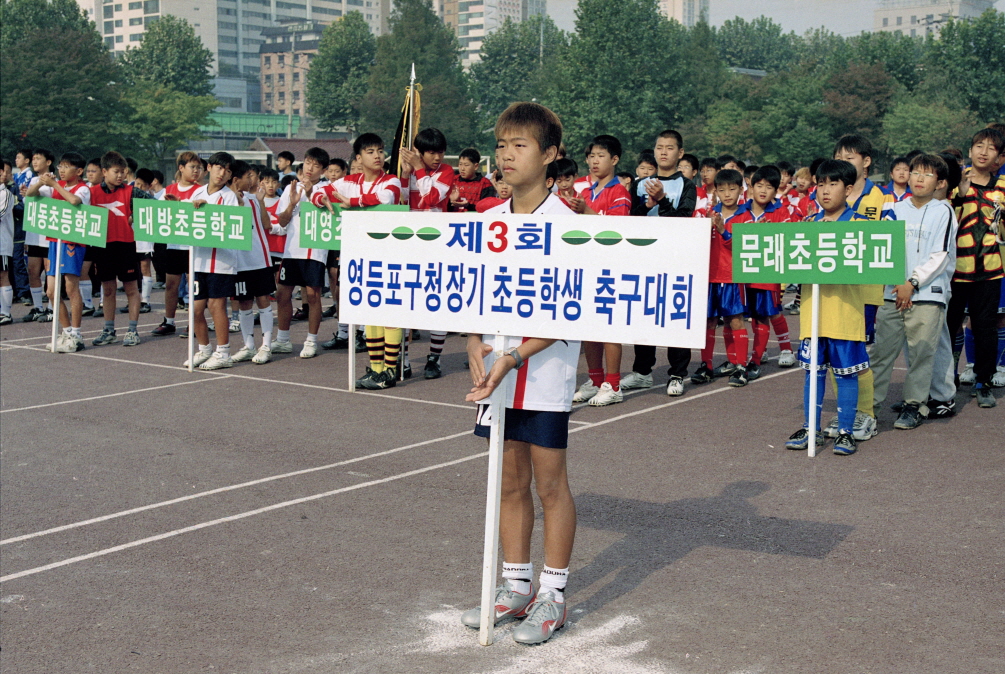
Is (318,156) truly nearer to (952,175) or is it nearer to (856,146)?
(856,146)

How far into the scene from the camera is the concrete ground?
435cm

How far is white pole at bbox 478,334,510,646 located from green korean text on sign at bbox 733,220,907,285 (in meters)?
3.72

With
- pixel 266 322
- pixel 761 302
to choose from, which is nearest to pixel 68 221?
pixel 266 322

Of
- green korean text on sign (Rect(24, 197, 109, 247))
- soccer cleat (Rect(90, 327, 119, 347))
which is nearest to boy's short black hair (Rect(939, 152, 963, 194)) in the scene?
green korean text on sign (Rect(24, 197, 109, 247))

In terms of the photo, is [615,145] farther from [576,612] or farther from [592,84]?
[592,84]

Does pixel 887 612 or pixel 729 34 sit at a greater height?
pixel 729 34

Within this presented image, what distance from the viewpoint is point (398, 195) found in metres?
10.4


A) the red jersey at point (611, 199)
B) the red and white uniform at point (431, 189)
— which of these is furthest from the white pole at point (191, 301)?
the red jersey at point (611, 199)

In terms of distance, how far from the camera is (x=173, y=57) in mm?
121875

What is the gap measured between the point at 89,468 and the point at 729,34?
162820 mm

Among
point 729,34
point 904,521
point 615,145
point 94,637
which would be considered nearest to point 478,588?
point 94,637

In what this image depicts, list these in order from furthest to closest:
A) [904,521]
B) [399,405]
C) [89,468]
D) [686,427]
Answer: [399,405] → [686,427] → [89,468] → [904,521]

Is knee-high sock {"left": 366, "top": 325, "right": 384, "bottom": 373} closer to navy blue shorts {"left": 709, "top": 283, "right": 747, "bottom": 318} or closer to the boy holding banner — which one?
navy blue shorts {"left": 709, "top": 283, "right": 747, "bottom": 318}

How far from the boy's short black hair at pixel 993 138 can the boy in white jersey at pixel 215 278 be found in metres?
6.95
